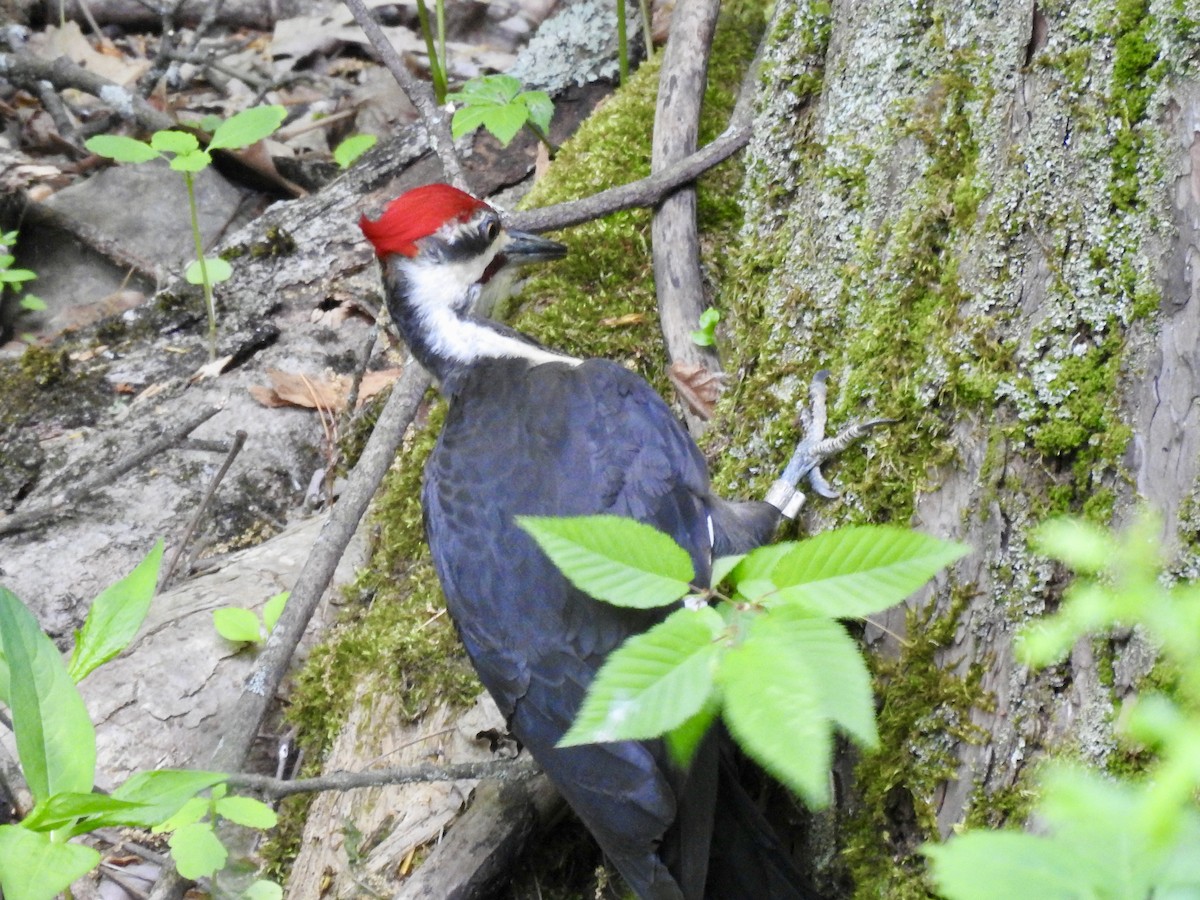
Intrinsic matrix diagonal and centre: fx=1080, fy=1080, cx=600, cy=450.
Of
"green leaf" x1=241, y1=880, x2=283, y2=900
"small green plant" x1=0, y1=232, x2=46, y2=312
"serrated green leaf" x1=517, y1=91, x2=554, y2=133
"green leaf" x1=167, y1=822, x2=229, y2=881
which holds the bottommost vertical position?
"green leaf" x1=241, y1=880, x2=283, y2=900

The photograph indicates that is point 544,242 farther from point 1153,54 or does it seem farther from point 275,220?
point 275,220

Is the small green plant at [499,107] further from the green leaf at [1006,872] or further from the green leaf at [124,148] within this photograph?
the green leaf at [1006,872]

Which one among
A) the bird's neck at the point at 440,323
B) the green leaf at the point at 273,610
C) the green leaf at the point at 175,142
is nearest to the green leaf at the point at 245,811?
the green leaf at the point at 273,610

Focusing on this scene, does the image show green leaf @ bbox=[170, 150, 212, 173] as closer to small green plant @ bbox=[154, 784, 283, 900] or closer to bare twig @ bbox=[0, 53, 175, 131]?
bare twig @ bbox=[0, 53, 175, 131]

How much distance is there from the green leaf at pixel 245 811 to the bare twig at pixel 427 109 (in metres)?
2.19

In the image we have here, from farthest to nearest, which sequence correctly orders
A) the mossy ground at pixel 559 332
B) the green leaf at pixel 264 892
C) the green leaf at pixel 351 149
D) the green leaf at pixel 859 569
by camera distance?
the green leaf at pixel 351 149 < the mossy ground at pixel 559 332 < the green leaf at pixel 264 892 < the green leaf at pixel 859 569

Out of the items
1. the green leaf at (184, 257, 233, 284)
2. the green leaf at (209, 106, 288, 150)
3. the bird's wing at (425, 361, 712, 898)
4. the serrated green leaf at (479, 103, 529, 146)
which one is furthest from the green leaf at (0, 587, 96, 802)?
the green leaf at (184, 257, 233, 284)

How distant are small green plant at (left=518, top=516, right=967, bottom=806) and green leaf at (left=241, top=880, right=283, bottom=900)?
170 cm

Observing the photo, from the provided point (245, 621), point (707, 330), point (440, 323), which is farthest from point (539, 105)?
point (245, 621)

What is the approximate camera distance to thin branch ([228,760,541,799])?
2141 millimetres

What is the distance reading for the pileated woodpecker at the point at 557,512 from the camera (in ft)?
6.21

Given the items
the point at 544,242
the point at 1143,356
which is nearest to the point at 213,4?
the point at 544,242

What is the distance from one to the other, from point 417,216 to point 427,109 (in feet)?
3.34

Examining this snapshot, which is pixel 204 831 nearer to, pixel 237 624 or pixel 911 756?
pixel 237 624
